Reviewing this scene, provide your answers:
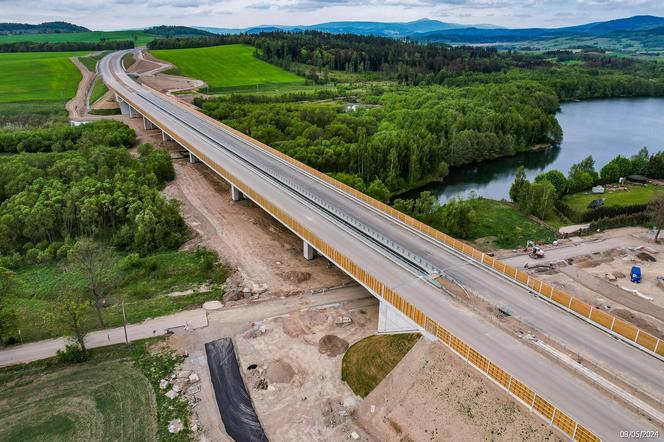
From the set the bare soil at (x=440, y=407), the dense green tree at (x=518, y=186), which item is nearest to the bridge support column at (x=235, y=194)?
the bare soil at (x=440, y=407)

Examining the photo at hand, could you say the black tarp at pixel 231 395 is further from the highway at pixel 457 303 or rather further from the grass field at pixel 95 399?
the highway at pixel 457 303

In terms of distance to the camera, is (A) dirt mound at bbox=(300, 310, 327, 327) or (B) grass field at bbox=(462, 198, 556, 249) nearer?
(A) dirt mound at bbox=(300, 310, 327, 327)

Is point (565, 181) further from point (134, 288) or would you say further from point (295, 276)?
point (134, 288)

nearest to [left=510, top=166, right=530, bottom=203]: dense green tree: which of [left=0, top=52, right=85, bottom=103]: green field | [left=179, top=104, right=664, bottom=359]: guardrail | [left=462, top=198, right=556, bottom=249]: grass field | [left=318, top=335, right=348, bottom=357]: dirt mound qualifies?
[left=462, top=198, right=556, bottom=249]: grass field

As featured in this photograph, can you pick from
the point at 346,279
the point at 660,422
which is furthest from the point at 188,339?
the point at 660,422

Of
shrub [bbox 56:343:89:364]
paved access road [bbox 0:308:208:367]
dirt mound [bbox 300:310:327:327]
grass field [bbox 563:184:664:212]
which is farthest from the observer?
grass field [bbox 563:184:664:212]

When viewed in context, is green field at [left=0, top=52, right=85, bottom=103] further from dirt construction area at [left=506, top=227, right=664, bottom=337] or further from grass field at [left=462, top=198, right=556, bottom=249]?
dirt construction area at [left=506, top=227, right=664, bottom=337]

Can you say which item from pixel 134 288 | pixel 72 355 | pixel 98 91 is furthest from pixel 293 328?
pixel 98 91
